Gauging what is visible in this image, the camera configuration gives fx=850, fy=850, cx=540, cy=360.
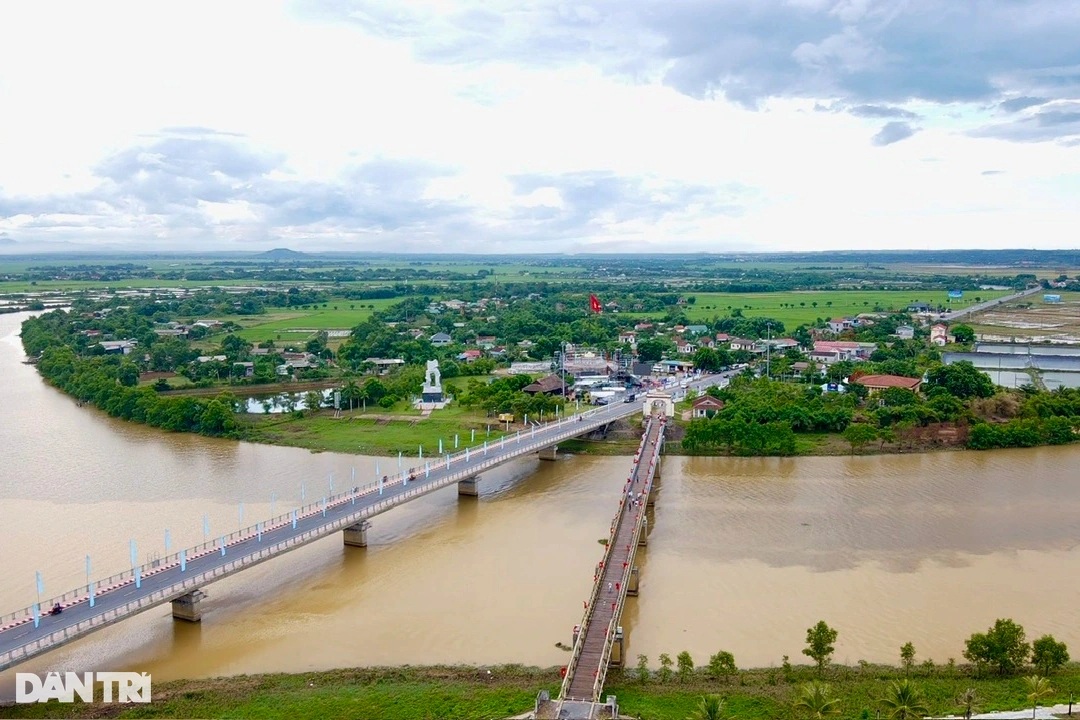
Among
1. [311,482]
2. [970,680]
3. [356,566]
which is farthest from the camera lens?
[311,482]

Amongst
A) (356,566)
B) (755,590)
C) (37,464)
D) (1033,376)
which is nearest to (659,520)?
(755,590)

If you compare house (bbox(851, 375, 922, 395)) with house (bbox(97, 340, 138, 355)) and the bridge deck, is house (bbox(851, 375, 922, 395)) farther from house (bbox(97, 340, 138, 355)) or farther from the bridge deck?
house (bbox(97, 340, 138, 355))

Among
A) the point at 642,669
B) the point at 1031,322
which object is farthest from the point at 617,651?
the point at 1031,322

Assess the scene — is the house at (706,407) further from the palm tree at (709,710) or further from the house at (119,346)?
the house at (119,346)

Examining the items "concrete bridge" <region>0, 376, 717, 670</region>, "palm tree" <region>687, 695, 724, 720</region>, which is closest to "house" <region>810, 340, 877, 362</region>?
"concrete bridge" <region>0, 376, 717, 670</region>

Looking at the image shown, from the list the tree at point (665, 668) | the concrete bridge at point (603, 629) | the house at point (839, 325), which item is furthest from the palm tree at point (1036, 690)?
the house at point (839, 325)

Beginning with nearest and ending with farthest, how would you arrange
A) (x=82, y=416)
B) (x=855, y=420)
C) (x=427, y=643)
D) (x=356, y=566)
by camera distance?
(x=427, y=643) < (x=356, y=566) < (x=855, y=420) < (x=82, y=416)

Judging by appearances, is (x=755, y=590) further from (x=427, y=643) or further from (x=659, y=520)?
(x=427, y=643)
